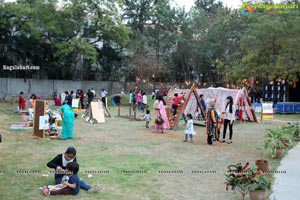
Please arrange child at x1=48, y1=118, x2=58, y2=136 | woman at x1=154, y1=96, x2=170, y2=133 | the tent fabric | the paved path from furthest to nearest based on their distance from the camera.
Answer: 1. the tent fabric
2. woman at x1=154, y1=96, x2=170, y2=133
3. child at x1=48, y1=118, x2=58, y2=136
4. the paved path

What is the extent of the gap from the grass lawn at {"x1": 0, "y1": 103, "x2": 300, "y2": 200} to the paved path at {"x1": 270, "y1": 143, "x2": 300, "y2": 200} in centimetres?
36

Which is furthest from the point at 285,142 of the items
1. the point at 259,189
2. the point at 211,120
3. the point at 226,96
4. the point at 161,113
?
the point at 226,96

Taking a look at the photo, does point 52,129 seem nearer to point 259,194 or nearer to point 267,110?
point 259,194

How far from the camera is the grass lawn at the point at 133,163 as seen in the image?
20.6 ft

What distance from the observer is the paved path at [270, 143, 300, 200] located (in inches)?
229

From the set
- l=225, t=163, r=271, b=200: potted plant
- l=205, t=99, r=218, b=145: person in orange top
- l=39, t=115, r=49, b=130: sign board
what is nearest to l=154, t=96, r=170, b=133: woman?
l=205, t=99, r=218, b=145: person in orange top

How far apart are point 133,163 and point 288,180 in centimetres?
361

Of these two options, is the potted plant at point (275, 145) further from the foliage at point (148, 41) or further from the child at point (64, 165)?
the foliage at point (148, 41)

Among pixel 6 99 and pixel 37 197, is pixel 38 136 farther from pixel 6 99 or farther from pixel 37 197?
pixel 6 99

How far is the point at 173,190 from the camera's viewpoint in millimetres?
6438

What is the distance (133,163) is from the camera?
28.2 ft

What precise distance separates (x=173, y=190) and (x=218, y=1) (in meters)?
47.7

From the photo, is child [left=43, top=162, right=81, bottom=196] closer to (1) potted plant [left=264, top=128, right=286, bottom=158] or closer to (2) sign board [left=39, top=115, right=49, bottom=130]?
(1) potted plant [left=264, top=128, right=286, bottom=158]

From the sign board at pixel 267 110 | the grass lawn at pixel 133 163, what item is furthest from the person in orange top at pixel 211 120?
the sign board at pixel 267 110
